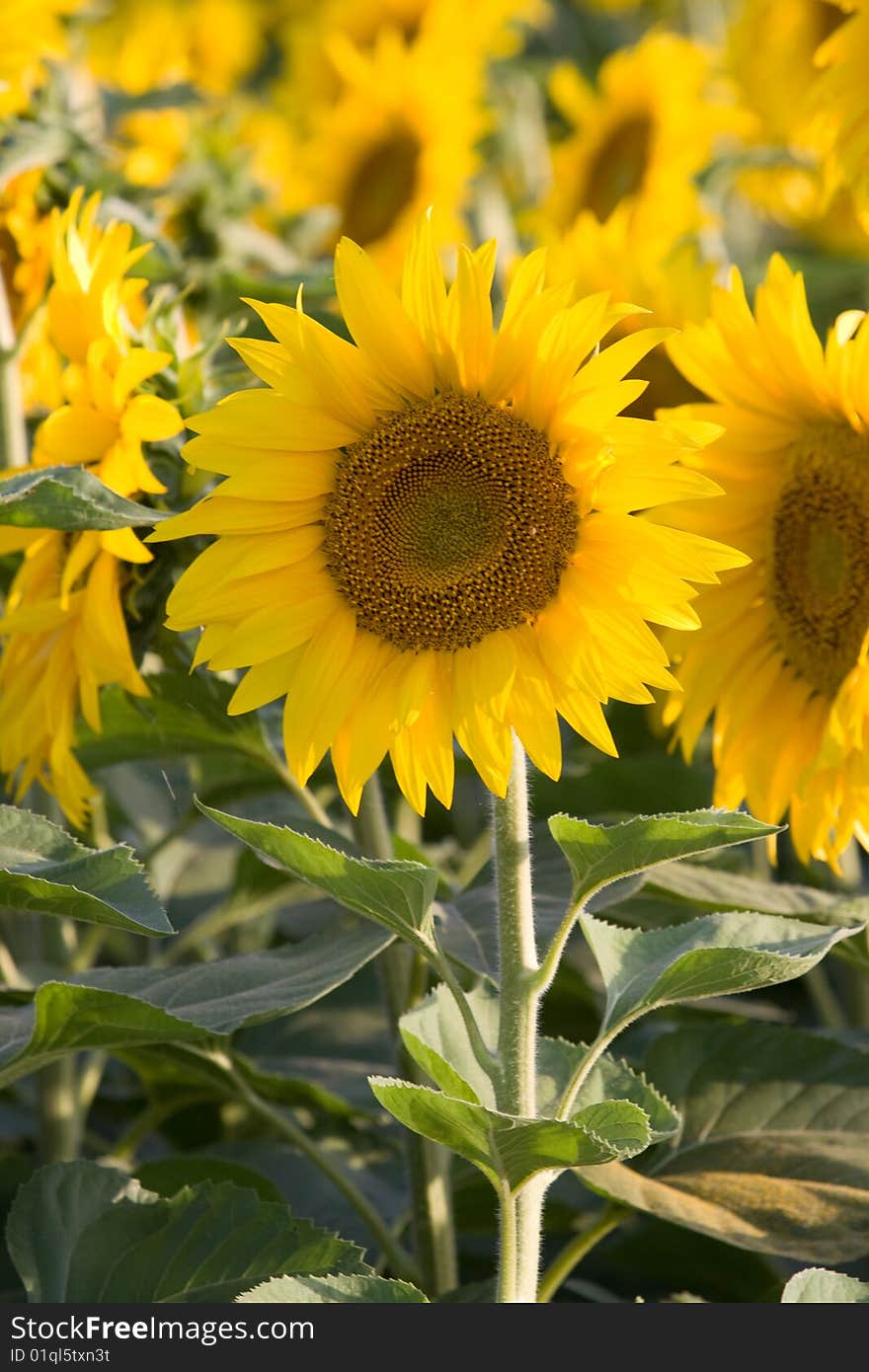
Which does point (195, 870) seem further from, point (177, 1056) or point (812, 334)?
point (812, 334)

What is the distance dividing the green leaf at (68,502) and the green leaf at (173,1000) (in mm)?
227

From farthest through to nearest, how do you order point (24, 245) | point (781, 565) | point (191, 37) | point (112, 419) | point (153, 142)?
1. point (191, 37)
2. point (153, 142)
3. point (24, 245)
4. point (781, 565)
5. point (112, 419)

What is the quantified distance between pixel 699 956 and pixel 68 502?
1.22 feet

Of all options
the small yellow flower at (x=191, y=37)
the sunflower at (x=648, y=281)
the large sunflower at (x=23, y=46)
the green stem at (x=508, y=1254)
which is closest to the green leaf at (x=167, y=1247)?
the green stem at (x=508, y=1254)

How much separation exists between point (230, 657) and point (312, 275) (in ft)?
1.94

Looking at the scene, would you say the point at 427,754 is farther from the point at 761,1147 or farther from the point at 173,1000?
the point at 761,1147

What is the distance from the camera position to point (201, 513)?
88 centimetres

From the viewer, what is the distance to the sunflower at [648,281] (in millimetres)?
1312

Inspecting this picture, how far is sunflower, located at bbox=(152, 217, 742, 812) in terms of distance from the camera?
83 centimetres

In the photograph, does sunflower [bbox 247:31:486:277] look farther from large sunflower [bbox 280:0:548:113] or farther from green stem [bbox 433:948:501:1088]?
green stem [bbox 433:948:501:1088]

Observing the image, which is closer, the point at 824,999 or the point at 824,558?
the point at 824,558

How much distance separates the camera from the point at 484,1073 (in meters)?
0.88

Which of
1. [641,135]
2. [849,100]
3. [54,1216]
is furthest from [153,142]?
[54,1216]

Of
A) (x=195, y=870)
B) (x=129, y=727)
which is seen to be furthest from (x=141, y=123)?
(x=129, y=727)
